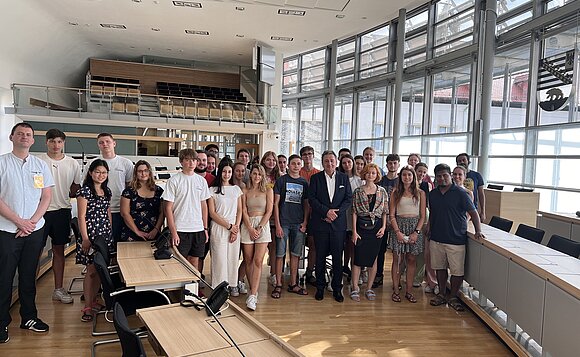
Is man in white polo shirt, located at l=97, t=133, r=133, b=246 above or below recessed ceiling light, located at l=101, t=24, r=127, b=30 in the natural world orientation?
below

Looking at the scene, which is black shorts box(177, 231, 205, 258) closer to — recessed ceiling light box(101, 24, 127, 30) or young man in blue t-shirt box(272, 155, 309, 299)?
young man in blue t-shirt box(272, 155, 309, 299)

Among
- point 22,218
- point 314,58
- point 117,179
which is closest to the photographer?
point 22,218

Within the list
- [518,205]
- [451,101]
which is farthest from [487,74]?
[518,205]

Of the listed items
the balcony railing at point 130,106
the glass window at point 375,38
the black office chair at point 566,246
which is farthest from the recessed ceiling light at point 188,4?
the black office chair at point 566,246

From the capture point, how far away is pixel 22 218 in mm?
3375

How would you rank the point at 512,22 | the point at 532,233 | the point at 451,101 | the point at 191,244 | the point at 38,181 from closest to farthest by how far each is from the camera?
the point at 38,181
the point at 191,244
the point at 532,233
the point at 512,22
the point at 451,101

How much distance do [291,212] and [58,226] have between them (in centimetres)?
246

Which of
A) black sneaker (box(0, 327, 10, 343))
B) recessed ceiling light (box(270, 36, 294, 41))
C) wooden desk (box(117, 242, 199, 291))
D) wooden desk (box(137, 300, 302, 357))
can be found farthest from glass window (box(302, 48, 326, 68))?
wooden desk (box(137, 300, 302, 357))

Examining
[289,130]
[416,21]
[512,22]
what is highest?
[416,21]

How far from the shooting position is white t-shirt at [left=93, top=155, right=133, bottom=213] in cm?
417

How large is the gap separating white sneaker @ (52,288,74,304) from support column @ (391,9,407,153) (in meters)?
9.61

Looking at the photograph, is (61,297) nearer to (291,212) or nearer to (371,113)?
(291,212)

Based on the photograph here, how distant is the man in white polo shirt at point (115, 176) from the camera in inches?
163

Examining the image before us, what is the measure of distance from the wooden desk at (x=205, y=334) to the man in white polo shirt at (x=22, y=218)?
5.73 ft
